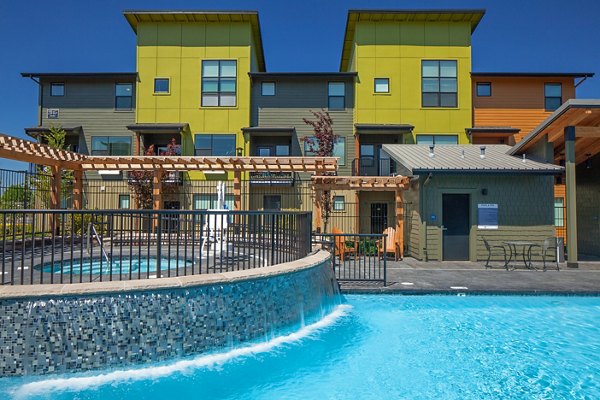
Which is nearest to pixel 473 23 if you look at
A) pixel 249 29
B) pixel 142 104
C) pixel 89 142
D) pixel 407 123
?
pixel 407 123

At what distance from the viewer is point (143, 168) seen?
15188mm

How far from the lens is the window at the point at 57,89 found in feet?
72.6

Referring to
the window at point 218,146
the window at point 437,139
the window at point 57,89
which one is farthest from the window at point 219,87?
the window at point 437,139

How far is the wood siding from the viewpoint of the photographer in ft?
71.1

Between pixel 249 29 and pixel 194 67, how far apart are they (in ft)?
12.7

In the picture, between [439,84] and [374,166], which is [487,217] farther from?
[439,84]

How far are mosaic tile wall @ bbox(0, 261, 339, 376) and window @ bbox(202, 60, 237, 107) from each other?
57.9 feet

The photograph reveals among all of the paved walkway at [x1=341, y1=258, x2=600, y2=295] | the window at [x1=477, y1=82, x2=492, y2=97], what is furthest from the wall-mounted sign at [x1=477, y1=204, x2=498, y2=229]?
the window at [x1=477, y1=82, x2=492, y2=97]

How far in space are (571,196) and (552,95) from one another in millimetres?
13123

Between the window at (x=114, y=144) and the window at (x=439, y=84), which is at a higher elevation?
the window at (x=439, y=84)

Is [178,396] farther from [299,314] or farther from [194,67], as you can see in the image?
[194,67]

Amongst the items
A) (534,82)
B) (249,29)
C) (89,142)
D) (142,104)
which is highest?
(249,29)

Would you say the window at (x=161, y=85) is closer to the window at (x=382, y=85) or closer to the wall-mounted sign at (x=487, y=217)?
the window at (x=382, y=85)

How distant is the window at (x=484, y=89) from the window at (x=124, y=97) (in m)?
20.2
